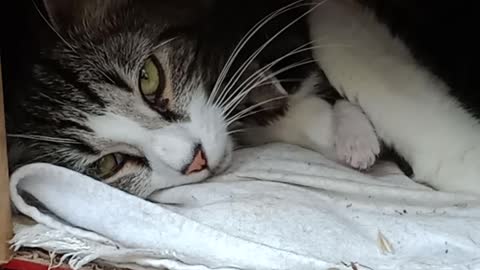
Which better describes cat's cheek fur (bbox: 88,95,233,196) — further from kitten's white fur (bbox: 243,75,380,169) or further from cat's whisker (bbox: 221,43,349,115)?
kitten's white fur (bbox: 243,75,380,169)

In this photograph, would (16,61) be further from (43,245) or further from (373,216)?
(373,216)

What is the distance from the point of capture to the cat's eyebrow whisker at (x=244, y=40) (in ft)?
3.52

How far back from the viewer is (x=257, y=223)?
983mm

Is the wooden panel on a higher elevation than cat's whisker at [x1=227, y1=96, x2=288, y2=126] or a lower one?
lower

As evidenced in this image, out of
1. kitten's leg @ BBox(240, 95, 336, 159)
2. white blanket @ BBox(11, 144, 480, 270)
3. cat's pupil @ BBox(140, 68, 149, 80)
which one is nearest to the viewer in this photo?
white blanket @ BBox(11, 144, 480, 270)

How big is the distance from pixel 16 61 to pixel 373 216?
0.53 meters

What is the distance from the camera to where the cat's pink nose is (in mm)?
1000

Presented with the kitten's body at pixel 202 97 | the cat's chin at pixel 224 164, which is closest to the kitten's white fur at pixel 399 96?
the kitten's body at pixel 202 97

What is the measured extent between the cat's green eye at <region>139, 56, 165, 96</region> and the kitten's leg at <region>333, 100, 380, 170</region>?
281mm

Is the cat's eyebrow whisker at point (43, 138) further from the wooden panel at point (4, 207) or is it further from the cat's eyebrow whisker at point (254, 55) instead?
the cat's eyebrow whisker at point (254, 55)

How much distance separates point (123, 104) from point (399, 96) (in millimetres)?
393

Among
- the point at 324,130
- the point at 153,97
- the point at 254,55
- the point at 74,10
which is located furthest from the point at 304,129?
the point at 74,10

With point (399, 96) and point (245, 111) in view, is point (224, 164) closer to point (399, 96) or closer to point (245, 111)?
point (245, 111)

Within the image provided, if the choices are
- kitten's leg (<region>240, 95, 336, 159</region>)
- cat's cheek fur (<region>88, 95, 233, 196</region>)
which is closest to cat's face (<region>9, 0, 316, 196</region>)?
cat's cheek fur (<region>88, 95, 233, 196</region>)
